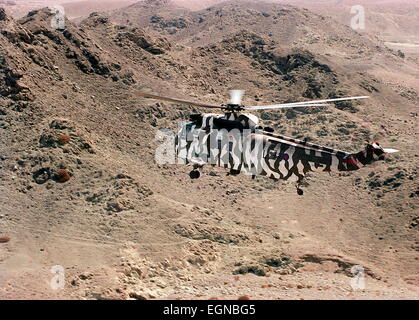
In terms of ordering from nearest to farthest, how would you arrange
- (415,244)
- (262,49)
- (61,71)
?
(415,244), (61,71), (262,49)

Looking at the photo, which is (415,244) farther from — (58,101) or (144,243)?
(58,101)

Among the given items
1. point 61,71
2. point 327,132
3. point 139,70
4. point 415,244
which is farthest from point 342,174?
point 61,71

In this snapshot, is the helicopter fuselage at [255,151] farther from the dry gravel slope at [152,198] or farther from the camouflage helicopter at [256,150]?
the dry gravel slope at [152,198]

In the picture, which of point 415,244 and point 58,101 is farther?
point 58,101

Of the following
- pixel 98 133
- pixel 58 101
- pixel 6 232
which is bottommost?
pixel 6 232

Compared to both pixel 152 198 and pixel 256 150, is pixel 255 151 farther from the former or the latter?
pixel 152 198

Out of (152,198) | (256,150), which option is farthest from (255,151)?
(152,198)

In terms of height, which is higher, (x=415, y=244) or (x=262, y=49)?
(x=262, y=49)

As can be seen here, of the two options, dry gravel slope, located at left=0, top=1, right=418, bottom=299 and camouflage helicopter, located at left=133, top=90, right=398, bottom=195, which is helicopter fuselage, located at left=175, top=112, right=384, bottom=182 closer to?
camouflage helicopter, located at left=133, top=90, right=398, bottom=195
